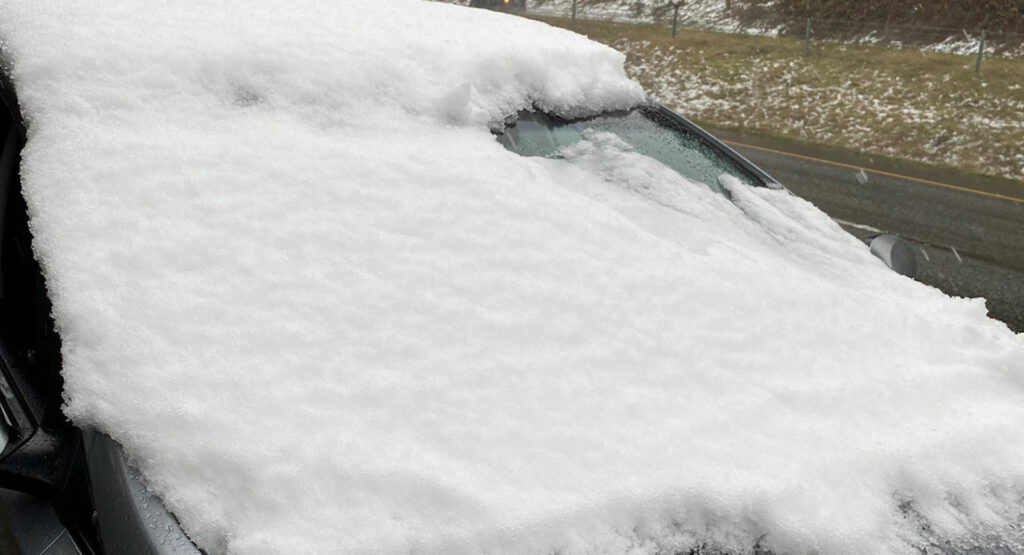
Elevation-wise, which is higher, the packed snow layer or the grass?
the packed snow layer

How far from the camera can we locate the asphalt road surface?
6.25 meters

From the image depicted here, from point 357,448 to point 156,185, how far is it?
1.97 feet

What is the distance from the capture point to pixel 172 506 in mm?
1017

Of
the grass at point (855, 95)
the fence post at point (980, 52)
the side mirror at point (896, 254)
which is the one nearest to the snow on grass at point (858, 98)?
the grass at point (855, 95)

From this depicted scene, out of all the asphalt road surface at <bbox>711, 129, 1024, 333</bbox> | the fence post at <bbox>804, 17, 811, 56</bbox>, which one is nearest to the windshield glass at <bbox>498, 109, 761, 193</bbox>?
the asphalt road surface at <bbox>711, 129, 1024, 333</bbox>

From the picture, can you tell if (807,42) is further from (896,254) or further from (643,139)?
(643,139)

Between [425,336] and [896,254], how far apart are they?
5.32ft

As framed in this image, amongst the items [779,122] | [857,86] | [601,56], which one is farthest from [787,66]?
[601,56]

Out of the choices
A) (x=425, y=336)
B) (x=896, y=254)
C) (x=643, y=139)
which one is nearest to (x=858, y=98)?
(x=896, y=254)

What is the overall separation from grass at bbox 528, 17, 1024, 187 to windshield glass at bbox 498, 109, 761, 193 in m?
9.35

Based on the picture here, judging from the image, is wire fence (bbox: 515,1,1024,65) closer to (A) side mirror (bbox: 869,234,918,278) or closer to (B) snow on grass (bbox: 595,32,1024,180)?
(B) snow on grass (bbox: 595,32,1024,180)

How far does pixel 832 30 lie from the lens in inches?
647

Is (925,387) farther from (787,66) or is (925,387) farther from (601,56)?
(787,66)

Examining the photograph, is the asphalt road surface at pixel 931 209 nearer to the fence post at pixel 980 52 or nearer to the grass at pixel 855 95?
the grass at pixel 855 95
